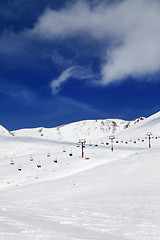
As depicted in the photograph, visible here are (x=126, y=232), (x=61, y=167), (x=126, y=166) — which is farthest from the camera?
(x=61, y=167)

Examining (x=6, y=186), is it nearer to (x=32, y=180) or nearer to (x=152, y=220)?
(x=32, y=180)

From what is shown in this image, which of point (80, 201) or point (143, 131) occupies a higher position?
point (143, 131)

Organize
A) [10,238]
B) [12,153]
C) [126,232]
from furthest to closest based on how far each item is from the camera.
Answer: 1. [12,153]
2. [126,232]
3. [10,238]

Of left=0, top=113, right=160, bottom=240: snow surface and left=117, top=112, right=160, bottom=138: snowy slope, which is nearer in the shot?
left=0, top=113, right=160, bottom=240: snow surface

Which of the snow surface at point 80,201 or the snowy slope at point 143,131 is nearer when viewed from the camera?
the snow surface at point 80,201

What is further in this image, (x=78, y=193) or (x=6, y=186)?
(x=6, y=186)

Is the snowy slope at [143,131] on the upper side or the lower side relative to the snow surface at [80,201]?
upper

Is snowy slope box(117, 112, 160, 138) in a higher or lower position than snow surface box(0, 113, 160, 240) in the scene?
higher

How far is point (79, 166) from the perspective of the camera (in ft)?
140

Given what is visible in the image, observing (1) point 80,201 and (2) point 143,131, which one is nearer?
(1) point 80,201

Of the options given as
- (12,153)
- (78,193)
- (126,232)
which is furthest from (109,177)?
(12,153)

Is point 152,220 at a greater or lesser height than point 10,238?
lesser

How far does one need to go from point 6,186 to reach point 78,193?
11654 millimetres

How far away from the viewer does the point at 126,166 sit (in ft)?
121
